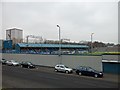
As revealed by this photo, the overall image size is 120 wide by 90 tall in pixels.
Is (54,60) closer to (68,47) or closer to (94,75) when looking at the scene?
(94,75)

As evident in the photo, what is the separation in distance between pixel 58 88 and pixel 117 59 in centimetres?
1904

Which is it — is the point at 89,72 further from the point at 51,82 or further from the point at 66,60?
the point at 66,60

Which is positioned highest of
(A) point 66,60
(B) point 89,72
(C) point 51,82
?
(A) point 66,60

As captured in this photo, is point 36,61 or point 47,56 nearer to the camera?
point 47,56

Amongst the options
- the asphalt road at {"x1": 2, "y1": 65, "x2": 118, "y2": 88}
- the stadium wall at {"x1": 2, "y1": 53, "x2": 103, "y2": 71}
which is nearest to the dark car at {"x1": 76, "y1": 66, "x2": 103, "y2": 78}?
the asphalt road at {"x1": 2, "y1": 65, "x2": 118, "y2": 88}

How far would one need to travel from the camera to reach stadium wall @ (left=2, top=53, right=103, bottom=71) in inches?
1460

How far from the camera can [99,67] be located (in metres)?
36.5

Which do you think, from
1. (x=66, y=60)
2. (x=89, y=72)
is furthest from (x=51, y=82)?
(x=66, y=60)

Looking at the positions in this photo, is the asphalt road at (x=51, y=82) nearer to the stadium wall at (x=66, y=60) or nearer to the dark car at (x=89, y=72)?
the dark car at (x=89, y=72)

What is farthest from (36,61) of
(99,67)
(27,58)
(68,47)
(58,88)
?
(68,47)

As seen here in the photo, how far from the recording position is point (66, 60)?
4316 cm

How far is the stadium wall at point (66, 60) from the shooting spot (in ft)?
122

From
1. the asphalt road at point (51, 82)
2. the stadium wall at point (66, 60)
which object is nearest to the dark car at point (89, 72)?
the asphalt road at point (51, 82)

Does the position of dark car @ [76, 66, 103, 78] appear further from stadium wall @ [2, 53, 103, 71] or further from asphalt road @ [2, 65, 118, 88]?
stadium wall @ [2, 53, 103, 71]
